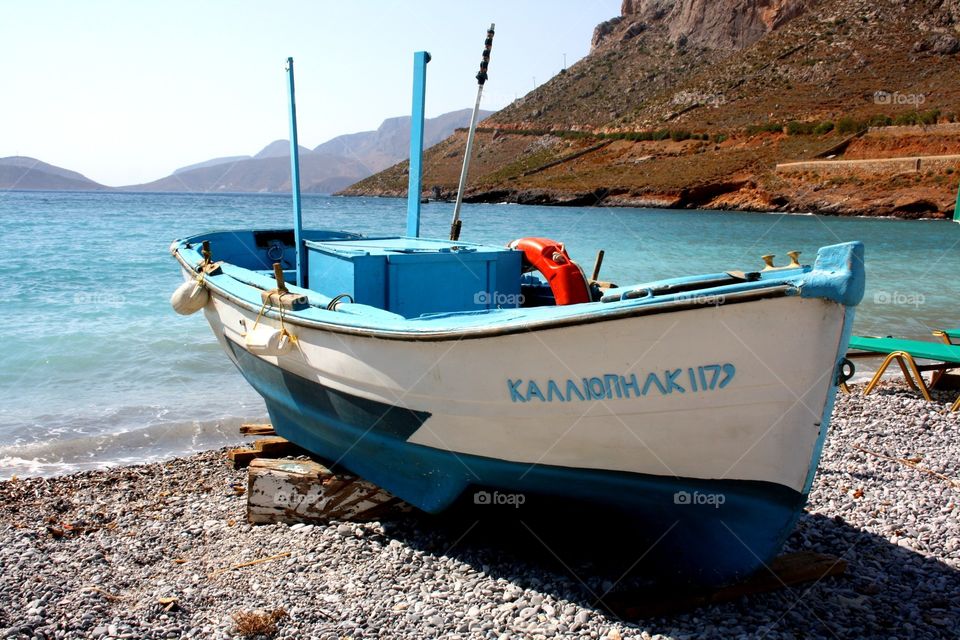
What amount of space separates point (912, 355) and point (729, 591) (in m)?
5.47

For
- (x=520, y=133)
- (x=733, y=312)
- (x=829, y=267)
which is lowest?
(x=733, y=312)

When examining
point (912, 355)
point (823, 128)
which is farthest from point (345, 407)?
point (823, 128)

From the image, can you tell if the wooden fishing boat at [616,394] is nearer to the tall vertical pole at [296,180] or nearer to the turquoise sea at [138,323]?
the tall vertical pole at [296,180]

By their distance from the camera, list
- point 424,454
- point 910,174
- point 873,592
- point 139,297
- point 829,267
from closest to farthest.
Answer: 1. point 829,267
2. point 873,592
3. point 424,454
4. point 139,297
5. point 910,174

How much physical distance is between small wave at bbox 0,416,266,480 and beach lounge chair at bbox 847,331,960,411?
6957 millimetres

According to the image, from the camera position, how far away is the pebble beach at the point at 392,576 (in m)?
3.62

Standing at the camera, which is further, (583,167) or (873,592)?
(583,167)

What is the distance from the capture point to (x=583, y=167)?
7244 centimetres

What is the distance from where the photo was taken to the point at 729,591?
3785 mm

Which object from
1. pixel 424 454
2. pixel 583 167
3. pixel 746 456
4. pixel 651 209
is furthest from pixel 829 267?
pixel 583 167

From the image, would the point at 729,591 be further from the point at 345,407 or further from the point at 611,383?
the point at 345,407

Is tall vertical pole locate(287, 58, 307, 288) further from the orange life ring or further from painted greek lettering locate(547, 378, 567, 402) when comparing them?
painted greek lettering locate(547, 378, 567, 402)

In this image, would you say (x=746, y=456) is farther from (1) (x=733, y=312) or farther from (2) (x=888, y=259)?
(2) (x=888, y=259)

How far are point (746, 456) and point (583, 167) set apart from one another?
7119cm
